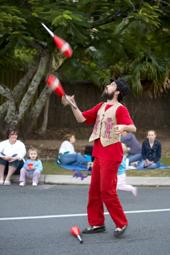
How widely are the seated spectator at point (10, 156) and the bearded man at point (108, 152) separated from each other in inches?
186

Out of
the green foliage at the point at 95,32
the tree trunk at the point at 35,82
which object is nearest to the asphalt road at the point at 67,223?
the green foliage at the point at 95,32

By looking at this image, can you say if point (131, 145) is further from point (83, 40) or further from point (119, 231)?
point (119, 231)

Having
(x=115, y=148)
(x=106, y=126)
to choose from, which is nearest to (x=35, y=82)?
(x=106, y=126)

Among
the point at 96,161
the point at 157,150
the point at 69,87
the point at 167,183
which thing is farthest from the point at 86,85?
the point at 96,161

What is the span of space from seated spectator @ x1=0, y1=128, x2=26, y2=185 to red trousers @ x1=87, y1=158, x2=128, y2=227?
4.67m

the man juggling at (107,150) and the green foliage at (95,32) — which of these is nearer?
the man juggling at (107,150)

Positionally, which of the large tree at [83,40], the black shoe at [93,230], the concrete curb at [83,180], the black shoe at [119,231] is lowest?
the concrete curb at [83,180]

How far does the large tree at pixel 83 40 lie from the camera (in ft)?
43.1

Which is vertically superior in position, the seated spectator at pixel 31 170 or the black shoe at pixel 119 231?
the black shoe at pixel 119 231

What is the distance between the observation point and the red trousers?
7496 millimetres

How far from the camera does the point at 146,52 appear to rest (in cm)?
1605

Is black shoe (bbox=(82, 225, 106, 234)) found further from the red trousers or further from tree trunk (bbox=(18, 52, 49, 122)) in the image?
tree trunk (bbox=(18, 52, 49, 122))

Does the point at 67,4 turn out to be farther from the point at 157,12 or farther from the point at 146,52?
the point at 146,52

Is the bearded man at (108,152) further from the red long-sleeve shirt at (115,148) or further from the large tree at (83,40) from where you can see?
the large tree at (83,40)
